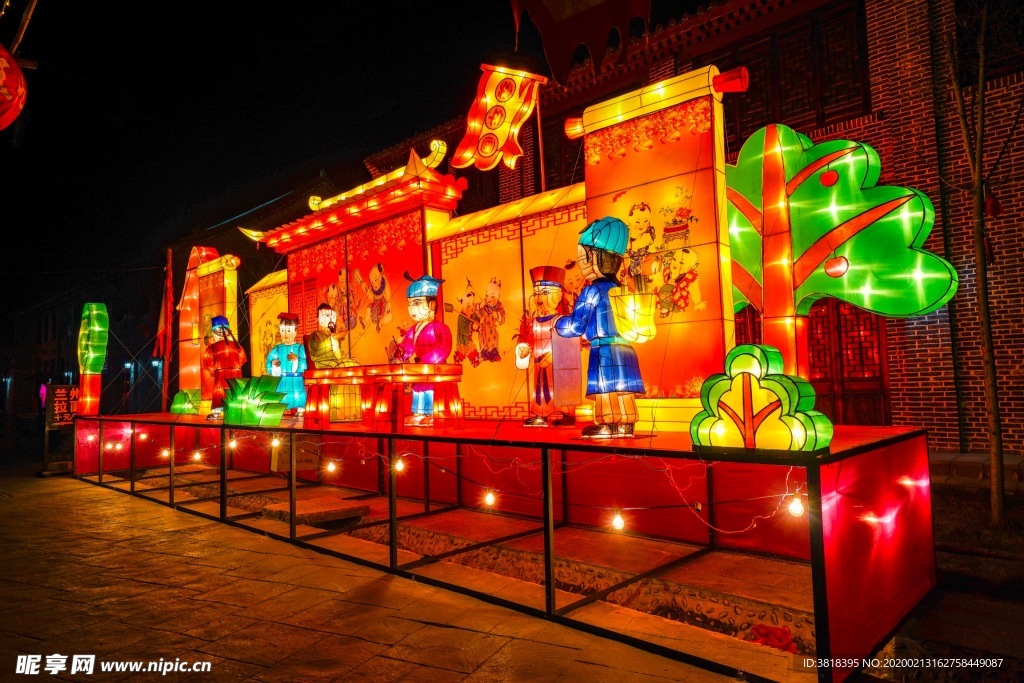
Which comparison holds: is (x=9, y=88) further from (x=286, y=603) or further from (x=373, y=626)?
(x=373, y=626)

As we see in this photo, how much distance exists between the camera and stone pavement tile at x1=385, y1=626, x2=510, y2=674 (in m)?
3.44

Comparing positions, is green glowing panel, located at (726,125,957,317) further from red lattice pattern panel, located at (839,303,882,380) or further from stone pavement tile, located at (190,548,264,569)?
stone pavement tile, located at (190,548,264,569)

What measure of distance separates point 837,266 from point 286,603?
17.4ft

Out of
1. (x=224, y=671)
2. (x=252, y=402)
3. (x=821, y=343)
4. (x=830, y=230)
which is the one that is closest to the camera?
(x=224, y=671)

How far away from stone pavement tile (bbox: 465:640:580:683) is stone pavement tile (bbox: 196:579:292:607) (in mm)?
2187

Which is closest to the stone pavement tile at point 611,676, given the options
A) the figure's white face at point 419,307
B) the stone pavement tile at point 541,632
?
the stone pavement tile at point 541,632

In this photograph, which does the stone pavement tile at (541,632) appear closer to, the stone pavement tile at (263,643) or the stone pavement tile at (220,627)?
the stone pavement tile at (263,643)

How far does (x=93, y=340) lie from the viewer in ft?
39.7

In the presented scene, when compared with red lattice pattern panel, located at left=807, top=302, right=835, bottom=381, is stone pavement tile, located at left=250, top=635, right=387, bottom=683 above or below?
below

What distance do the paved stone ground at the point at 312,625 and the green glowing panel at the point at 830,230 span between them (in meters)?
2.49

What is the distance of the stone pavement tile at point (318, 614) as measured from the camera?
13.4 ft

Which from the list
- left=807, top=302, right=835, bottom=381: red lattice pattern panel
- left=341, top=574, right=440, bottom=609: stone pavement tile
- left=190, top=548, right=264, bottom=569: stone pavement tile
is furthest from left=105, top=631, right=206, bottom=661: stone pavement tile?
left=807, top=302, right=835, bottom=381: red lattice pattern panel

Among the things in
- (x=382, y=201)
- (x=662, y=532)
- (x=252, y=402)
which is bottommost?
(x=662, y=532)

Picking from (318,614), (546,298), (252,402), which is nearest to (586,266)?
(546,298)
